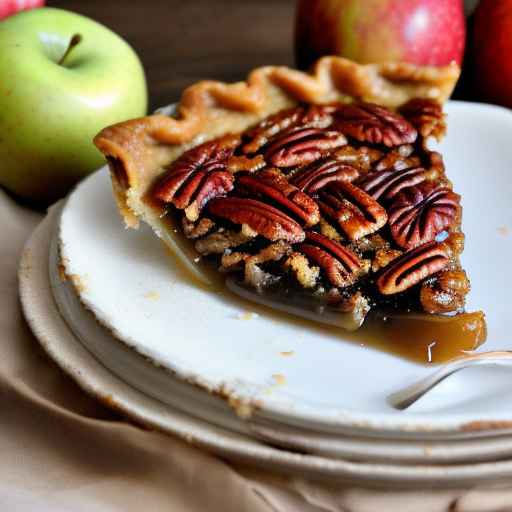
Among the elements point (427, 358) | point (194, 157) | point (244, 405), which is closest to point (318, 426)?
point (244, 405)

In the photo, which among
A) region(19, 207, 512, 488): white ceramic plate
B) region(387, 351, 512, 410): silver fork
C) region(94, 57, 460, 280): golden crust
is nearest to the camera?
region(19, 207, 512, 488): white ceramic plate

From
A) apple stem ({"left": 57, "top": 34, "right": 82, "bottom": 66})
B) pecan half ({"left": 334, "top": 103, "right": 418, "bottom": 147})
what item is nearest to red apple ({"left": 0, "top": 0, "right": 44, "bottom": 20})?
apple stem ({"left": 57, "top": 34, "right": 82, "bottom": 66})

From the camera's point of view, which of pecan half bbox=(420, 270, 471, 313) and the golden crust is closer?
pecan half bbox=(420, 270, 471, 313)

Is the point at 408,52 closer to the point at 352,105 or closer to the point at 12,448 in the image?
the point at 352,105

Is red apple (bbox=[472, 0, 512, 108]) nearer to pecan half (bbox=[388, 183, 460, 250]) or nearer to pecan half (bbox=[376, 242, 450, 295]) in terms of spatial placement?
pecan half (bbox=[388, 183, 460, 250])

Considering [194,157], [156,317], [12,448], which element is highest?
[194,157]
